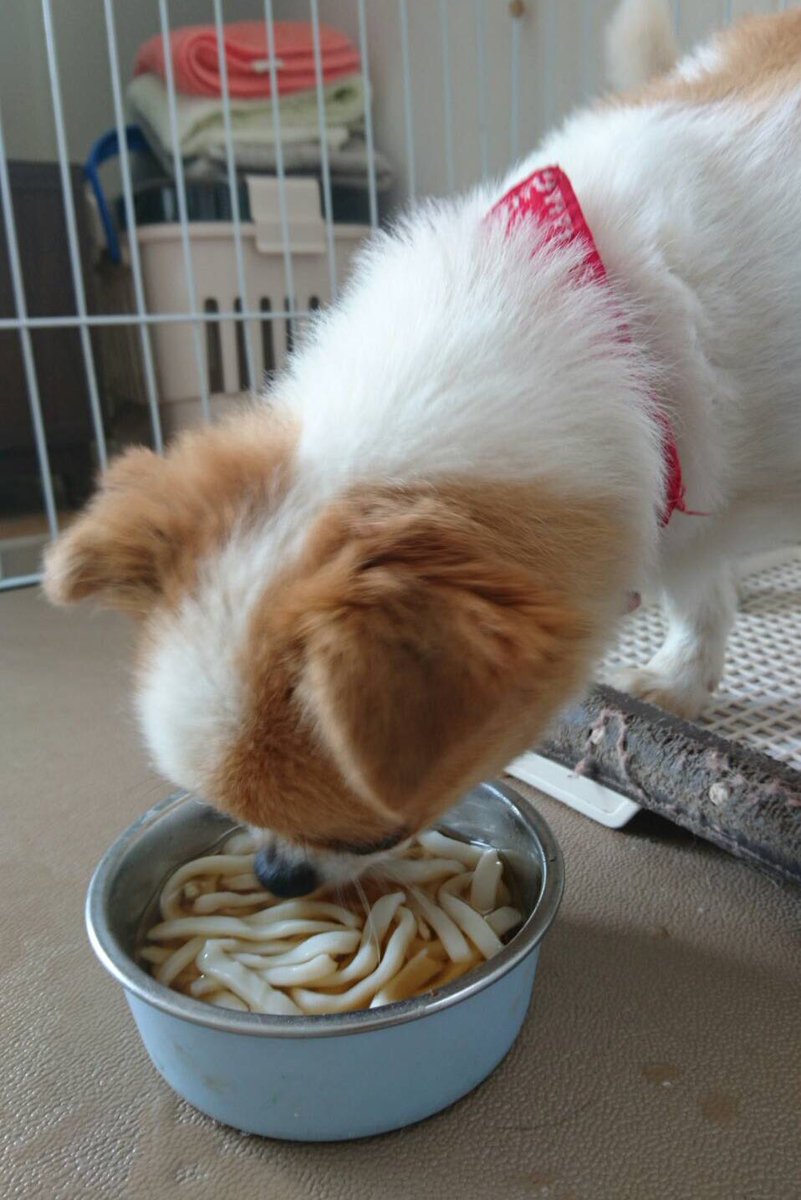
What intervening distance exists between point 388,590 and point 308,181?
7.74ft

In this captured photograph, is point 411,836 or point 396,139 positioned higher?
point 396,139

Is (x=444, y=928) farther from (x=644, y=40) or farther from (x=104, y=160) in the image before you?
(x=104, y=160)

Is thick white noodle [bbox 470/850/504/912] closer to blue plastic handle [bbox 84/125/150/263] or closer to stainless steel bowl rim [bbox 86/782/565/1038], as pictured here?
stainless steel bowl rim [bbox 86/782/565/1038]

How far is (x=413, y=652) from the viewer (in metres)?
0.64

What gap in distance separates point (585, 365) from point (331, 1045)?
0.59 metres

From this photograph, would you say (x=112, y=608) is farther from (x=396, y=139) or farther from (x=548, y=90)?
(x=396, y=139)

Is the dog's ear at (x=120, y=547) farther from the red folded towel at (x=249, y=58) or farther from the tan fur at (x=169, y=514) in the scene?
the red folded towel at (x=249, y=58)

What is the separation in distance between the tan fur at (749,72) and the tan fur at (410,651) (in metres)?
0.62

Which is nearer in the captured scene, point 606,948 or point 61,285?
point 606,948

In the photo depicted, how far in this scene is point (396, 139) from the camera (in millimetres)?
2889

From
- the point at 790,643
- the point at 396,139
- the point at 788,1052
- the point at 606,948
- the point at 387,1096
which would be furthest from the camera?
the point at 396,139

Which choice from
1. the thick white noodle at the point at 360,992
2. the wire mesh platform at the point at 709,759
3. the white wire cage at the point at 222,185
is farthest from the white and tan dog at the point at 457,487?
the white wire cage at the point at 222,185

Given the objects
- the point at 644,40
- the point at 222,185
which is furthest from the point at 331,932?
the point at 222,185

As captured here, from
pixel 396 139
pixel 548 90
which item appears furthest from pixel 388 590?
pixel 396 139
